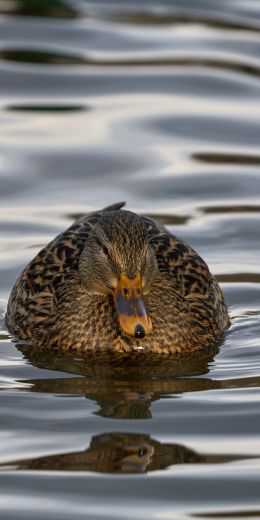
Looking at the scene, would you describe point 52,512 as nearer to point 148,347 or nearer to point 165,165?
point 148,347

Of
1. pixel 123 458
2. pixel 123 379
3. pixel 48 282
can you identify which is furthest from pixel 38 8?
pixel 123 458

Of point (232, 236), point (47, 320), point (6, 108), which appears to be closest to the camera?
point (47, 320)

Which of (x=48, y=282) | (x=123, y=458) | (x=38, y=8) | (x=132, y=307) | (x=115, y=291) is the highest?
(x=38, y=8)

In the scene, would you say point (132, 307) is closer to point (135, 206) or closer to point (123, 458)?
point (123, 458)

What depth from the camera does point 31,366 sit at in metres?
9.94

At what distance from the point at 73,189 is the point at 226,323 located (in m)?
3.30

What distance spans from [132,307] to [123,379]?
44 cm

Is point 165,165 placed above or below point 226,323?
above

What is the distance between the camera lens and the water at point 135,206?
25.6 ft

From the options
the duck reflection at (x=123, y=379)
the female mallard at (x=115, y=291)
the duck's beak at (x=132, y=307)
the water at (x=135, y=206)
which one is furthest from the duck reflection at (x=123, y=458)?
the female mallard at (x=115, y=291)

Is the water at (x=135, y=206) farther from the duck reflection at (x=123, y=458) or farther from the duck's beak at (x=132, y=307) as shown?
the duck's beak at (x=132, y=307)

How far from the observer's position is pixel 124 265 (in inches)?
385

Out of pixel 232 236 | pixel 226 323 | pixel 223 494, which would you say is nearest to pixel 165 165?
pixel 232 236

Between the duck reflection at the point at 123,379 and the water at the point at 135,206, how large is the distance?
0.02 meters
